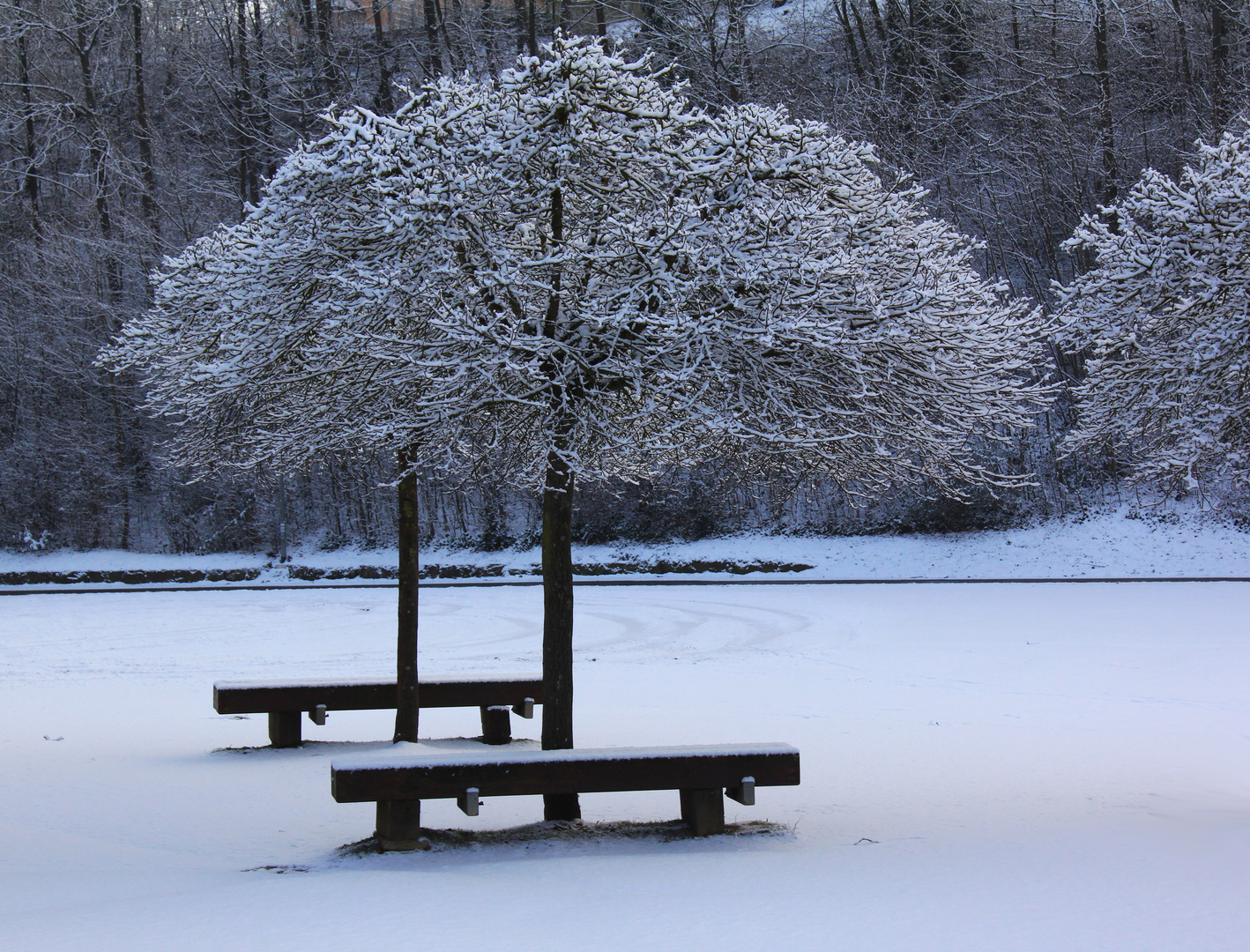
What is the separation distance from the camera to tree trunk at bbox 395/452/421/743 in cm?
848

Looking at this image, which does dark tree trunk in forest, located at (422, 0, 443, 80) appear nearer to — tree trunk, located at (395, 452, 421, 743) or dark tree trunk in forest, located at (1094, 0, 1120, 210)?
dark tree trunk in forest, located at (1094, 0, 1120, 210)

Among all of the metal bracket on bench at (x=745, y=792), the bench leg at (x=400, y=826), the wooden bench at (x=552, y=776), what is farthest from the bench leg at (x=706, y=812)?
the bench leg at (x=400, y=826)

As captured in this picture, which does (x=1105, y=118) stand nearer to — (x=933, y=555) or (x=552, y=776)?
(x=933, y=555)

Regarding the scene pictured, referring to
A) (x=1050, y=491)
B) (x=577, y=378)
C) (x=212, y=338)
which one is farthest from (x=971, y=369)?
(x=1050, y=491)

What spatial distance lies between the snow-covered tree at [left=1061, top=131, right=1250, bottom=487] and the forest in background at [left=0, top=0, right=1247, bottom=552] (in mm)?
18273

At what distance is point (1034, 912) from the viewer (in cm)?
497

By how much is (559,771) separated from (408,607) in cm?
268

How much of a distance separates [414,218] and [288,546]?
27.7 meters

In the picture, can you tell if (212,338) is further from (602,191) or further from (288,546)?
(288,546)

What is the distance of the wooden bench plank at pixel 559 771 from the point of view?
20.2ft

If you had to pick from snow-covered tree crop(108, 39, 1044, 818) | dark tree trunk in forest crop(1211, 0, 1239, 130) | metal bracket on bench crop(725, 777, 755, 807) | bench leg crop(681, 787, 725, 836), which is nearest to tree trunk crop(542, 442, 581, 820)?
snow-covered tree crop(108, 39, 1044, 818)

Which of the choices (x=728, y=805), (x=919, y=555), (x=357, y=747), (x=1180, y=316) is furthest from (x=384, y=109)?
(x=1180, y=316)

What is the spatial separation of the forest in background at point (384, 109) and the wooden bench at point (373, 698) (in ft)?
56.5

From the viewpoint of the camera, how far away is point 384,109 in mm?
32156
